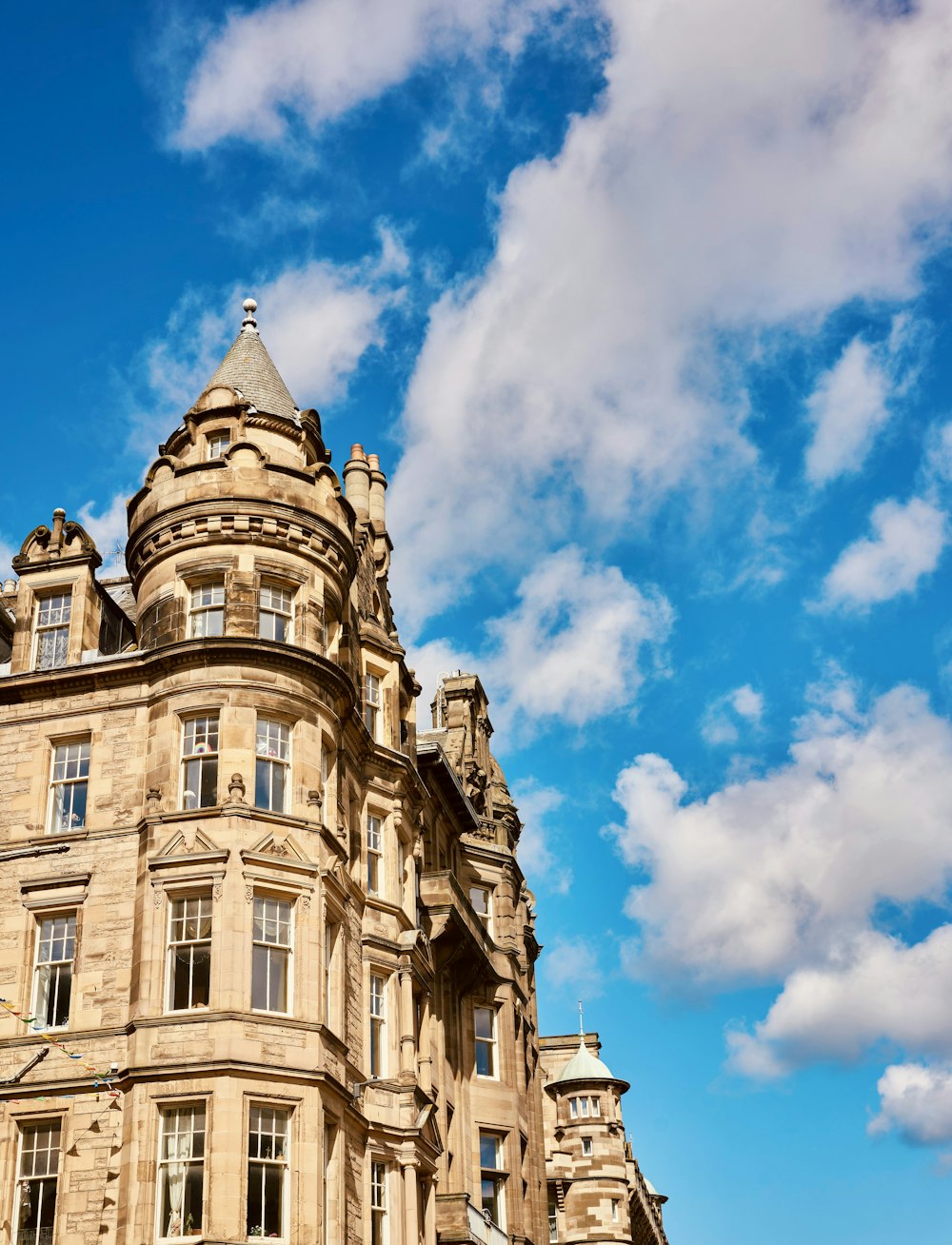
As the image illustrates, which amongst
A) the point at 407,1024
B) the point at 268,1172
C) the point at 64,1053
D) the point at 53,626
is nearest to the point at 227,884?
the point at 64,1053

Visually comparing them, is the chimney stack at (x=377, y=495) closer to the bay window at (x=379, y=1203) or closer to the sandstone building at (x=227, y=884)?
the sandstone building at (x=227, y=884)

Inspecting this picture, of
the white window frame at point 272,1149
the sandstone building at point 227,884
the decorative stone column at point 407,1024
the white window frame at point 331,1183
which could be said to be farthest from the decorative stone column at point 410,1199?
the white window frame at point 272,1149

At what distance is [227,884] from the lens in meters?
32.8

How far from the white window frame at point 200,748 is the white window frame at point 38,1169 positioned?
7402mm

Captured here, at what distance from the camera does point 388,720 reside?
42.2m

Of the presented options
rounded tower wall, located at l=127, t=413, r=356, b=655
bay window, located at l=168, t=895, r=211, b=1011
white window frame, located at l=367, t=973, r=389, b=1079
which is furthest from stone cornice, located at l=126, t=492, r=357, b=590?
white window frame, located at l=367, t=973, r=389, b=1079

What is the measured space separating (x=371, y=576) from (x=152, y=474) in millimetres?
8152

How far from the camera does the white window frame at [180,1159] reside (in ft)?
98.0

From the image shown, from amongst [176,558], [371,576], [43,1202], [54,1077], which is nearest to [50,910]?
[54,1077]

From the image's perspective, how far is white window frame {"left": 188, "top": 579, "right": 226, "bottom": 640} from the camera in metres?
36.3

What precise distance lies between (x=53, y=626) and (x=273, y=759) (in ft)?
25.5

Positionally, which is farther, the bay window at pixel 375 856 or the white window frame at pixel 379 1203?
the bay window at pixel 375 856

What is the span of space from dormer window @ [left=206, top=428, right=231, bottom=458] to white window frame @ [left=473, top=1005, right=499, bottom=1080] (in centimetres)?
2090

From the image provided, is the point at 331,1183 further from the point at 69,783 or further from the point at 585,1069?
the point at 585,1069
